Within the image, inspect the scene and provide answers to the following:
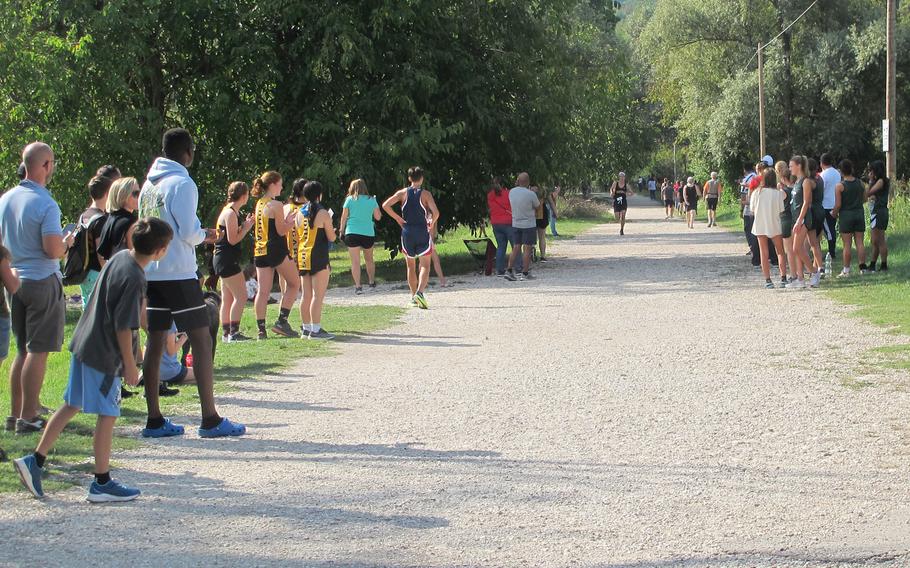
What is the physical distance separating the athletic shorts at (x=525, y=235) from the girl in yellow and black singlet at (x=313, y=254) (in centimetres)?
755

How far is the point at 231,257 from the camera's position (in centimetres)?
1265

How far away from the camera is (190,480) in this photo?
266 inches

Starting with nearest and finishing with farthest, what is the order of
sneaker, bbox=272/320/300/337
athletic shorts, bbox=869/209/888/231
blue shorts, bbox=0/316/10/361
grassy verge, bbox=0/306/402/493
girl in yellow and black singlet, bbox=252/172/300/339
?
grassy verge, bbox=0/306/402/493 < blue shorts, bbox=0/316/10/361 < girl in yellow and black singlet, bbox=252/172/300/339 < sneaker, bbox=272/320/300/337 < athletic shorts, bbox=869/209/888/231

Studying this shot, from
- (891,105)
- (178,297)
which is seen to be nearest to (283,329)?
(178,297)

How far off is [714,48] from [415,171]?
3728cm

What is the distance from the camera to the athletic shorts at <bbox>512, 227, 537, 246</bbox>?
68.4 feet

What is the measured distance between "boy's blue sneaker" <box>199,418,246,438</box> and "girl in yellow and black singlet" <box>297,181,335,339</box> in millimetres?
5442

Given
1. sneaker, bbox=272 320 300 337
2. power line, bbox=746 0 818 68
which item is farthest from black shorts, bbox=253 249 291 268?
power line, bbox=746 0 818 68

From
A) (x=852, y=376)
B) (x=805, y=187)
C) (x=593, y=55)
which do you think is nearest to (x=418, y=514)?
(x=852, y=376)

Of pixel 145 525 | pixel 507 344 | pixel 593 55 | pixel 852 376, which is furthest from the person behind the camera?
pixel 593 55

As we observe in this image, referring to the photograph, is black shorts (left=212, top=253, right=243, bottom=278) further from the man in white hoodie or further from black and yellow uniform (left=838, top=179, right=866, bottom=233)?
black and yellow uniform (left=838, top=179, right=866, bottom=233)

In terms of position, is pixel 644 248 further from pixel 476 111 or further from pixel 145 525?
pixel 145 525

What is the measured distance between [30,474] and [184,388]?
12.6 feet

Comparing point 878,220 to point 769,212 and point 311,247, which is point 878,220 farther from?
point 311,247
